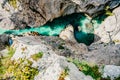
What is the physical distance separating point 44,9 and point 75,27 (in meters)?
5.82

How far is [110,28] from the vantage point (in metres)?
35.9

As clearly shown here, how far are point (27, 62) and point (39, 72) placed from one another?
1878 mm

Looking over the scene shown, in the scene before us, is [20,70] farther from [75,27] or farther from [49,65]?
[75,27]

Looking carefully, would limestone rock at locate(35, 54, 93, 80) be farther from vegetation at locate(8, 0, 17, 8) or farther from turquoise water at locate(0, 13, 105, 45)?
vegetation at locate(8, 0, 17, 8)

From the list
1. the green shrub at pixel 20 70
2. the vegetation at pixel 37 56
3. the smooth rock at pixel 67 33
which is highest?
the smooth rock at pixel 67 33

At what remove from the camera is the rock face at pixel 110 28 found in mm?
34344

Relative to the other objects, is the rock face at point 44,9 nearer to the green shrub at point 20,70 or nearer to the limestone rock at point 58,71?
the green shrub at point 20,70

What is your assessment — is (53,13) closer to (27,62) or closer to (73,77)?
(27,62)

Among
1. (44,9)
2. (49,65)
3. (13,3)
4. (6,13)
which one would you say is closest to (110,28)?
(44,9)

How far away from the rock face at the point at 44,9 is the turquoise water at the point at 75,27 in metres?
1.01

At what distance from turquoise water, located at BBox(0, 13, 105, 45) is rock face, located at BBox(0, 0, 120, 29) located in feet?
3.32

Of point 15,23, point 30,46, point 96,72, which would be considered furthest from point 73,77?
point 15,23

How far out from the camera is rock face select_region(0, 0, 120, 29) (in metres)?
35.6

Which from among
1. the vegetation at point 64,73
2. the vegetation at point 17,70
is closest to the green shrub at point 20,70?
the vegetation at point 17,70
